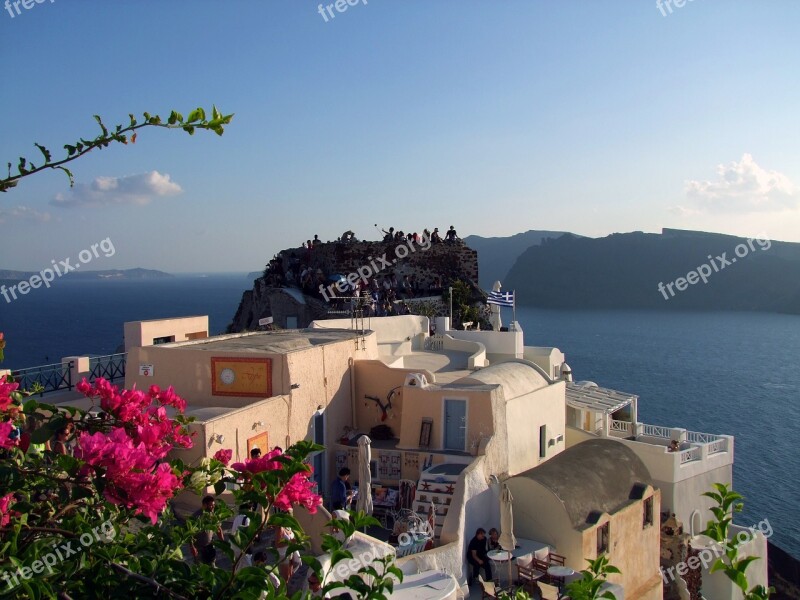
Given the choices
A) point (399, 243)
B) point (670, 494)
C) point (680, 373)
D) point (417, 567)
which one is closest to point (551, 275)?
point (680, 373)

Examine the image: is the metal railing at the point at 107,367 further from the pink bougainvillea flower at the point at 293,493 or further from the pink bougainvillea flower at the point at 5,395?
the pink bougainvillea flower at the point at 293,493

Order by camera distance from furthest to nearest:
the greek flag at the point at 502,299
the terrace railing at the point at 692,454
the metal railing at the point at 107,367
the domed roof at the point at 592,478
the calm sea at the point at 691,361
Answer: the calm sea at the point at 691,361 → the greek flag at the point at 502,299 → the terrace railing at the point at 692,454 → the metal railing at the point at 107,367 → the domed roof at the point at 592,478

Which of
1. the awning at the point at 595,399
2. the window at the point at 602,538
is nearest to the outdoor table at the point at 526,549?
the window at the point at 602,538

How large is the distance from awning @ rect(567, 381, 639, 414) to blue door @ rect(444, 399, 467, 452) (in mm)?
9881

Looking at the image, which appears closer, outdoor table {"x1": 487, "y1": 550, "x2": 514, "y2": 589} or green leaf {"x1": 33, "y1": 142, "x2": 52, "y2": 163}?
green leaf {"x1": 33, "y1": 142, "x2": 52, "y2": 163}

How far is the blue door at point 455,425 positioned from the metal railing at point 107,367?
8.53 metres

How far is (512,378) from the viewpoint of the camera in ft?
61.2

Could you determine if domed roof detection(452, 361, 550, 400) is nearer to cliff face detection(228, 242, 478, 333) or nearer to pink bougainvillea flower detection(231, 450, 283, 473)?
pink bougainvillea flower detection(231, 450, 283, 473)

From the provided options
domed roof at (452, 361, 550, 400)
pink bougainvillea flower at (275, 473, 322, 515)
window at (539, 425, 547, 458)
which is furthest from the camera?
window at (539, 425, 547, 458)

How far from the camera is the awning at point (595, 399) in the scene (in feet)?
80.7

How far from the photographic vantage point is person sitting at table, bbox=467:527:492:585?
1301 cm

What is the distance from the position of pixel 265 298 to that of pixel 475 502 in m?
24.6

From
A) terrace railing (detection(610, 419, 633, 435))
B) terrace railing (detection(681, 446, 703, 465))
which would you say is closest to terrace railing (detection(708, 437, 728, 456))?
terrace railing (detection(681, 446, 703, 465))

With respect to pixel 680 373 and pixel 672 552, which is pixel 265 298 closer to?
pixel 672 552
